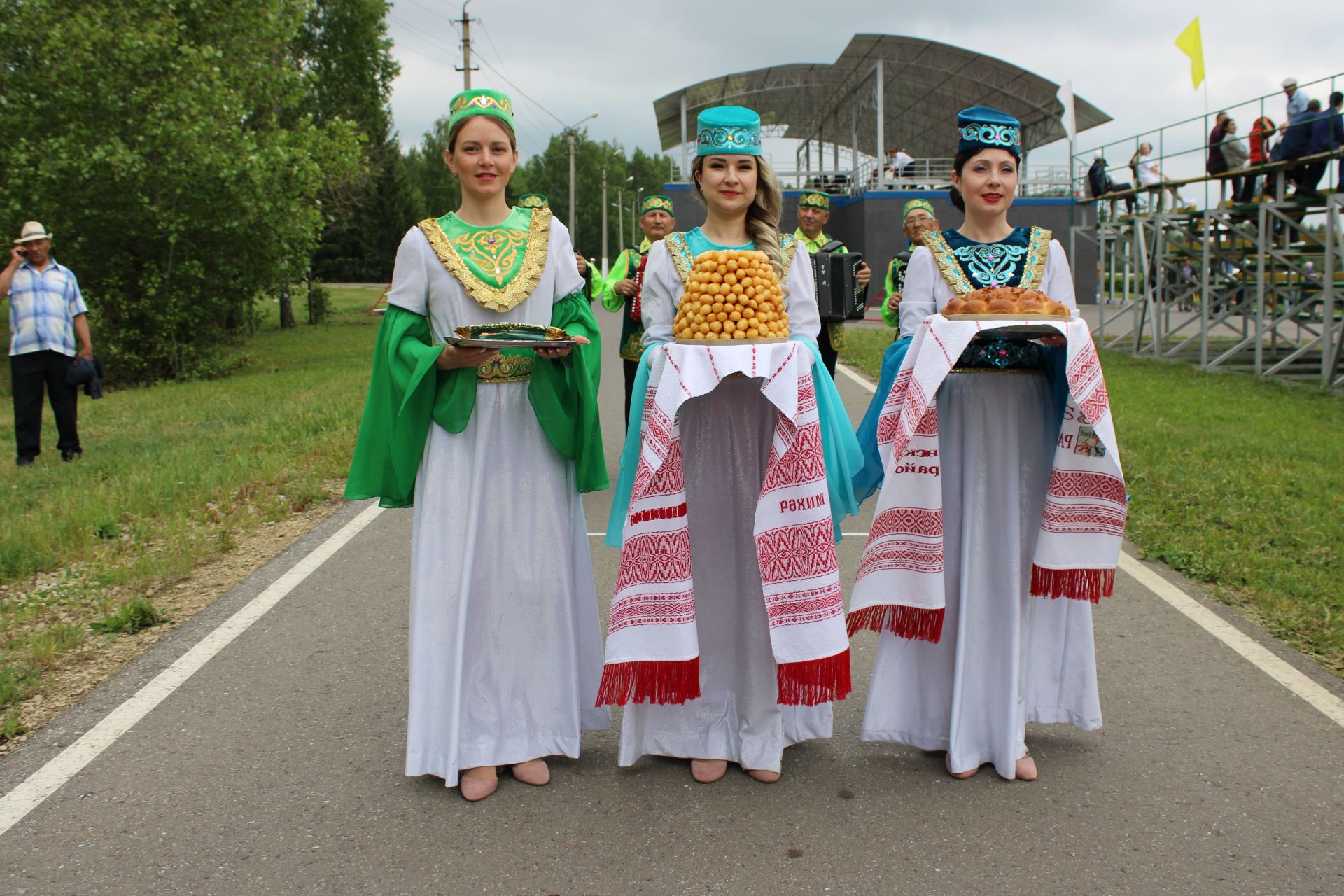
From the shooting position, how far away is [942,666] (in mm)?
3926

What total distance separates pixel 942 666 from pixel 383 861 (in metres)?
1.94

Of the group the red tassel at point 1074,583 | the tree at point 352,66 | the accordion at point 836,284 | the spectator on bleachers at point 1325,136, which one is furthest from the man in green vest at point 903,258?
the tree at point 352,66

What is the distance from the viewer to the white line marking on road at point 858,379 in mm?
14587

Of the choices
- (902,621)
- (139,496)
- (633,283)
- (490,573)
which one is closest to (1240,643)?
(902,621)

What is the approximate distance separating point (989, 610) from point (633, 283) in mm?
4690

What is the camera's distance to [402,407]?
12.1ft

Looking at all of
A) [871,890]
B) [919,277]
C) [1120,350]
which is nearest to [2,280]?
[919,277]

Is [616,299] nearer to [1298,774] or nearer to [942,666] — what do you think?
[942,666]

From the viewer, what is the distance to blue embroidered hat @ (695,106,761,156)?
3.76 metres

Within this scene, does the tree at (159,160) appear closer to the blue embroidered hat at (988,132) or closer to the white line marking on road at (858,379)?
the white line marking on road at (858,379)

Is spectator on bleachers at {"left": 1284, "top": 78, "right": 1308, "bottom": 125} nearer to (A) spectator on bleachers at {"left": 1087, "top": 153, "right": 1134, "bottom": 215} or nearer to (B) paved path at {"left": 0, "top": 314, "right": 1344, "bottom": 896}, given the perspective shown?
(A) spectator on bleachers at {"left": 1087, "top": 153, "right": 1134, "bottom": 215}

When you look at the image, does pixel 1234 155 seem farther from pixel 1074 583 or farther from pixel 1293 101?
pixel 1074 583

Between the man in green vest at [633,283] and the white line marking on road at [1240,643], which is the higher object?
the man in green vest at [633,283]

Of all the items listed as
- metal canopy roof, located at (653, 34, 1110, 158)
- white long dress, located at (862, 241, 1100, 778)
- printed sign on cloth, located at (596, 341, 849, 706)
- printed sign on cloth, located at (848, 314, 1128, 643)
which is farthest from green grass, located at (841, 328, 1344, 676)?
metal canopy roof, located at (653, 34, 1110, 158)
